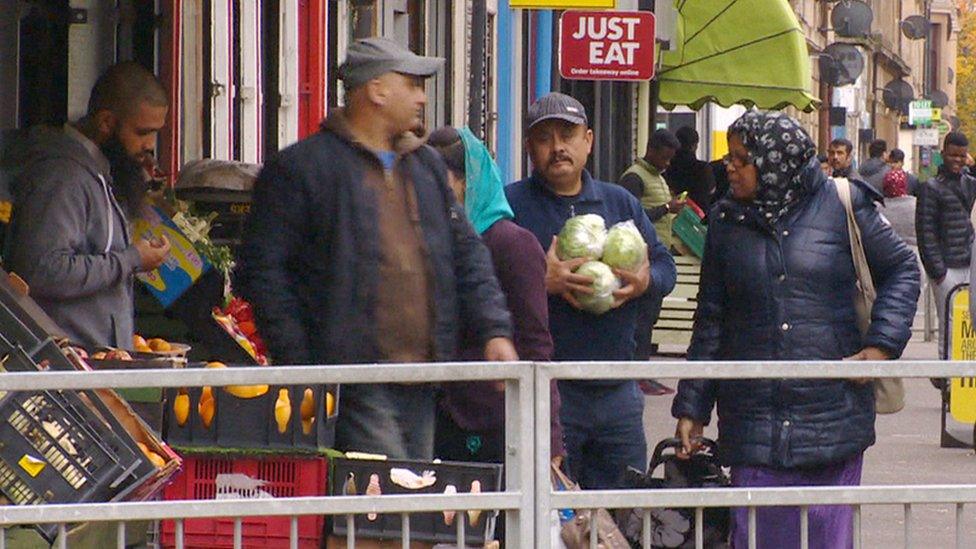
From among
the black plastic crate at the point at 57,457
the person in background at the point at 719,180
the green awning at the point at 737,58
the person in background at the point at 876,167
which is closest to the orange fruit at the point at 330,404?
the black plastic crate at the point at 57,457

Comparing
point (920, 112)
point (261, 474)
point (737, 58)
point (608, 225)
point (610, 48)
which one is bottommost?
point (261, 474)

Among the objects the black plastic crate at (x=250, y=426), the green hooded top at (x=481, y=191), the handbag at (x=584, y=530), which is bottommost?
the handbag at (x=584, y=530)

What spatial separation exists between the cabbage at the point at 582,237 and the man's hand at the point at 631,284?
0.12 meters

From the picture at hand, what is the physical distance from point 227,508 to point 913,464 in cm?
918

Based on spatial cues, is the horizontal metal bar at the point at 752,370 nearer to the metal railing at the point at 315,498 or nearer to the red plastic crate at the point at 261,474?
the metal railing at the point at 315,498

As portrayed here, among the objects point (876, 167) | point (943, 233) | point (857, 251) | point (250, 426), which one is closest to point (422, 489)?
point (250, 426)

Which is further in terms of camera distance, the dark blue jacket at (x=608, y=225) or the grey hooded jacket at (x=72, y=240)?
the dark blue jacket at (x=608, y=225)

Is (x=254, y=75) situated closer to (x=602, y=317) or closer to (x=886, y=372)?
(x=602, y=317)

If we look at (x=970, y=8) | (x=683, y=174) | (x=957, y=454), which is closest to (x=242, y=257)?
(x=957, y=454)

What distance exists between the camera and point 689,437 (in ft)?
24.5

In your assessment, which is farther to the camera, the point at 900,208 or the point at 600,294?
the point at 900,208

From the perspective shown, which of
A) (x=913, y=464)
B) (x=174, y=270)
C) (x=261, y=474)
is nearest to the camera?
(x=261, y=474)

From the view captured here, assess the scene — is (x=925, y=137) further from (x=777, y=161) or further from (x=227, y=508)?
(x=227, y=508)

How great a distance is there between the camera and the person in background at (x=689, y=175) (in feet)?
65.9
